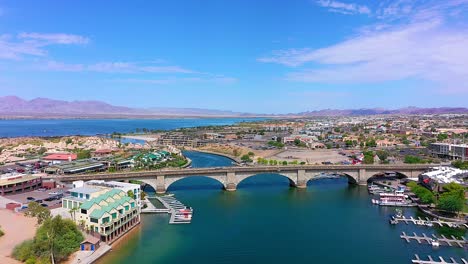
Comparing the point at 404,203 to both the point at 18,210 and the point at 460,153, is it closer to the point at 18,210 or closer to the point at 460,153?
the point at 460,153

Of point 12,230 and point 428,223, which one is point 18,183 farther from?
point 428,223

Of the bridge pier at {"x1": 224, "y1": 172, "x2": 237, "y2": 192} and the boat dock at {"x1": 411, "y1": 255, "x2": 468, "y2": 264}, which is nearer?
the boat dock at {"x1": 411, "y1": 255, "x2": 468, "y2": 264}

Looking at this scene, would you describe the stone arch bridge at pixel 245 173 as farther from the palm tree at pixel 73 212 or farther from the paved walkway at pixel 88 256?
the paved walkway at pixel 88 256

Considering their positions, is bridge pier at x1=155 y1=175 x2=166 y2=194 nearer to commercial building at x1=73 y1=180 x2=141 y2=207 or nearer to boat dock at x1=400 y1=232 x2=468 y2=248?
commercial building at x1=73 y1=180 x2=141 y2=207

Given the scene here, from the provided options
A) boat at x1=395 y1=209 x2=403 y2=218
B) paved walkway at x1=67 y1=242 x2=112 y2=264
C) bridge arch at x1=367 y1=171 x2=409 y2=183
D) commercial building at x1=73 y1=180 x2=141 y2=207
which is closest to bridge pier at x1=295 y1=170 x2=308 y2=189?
bridge arch at x1=367 y1=171 x2=409 y2=183

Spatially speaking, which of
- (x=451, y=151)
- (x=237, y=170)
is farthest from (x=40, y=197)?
(x=451, y=151)
